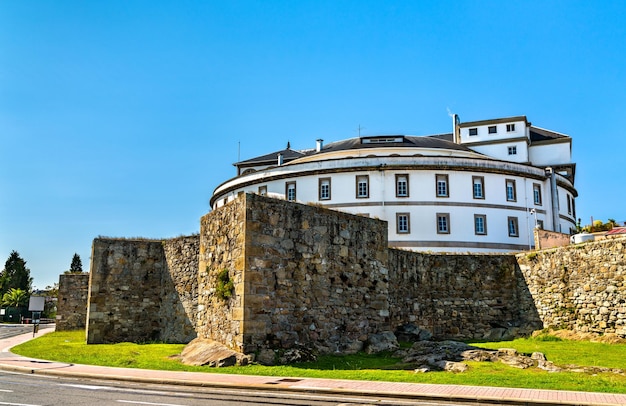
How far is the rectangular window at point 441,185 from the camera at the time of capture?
150ft

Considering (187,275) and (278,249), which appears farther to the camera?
(187,275)

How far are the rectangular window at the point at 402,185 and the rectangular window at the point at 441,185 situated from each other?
242 centimetres

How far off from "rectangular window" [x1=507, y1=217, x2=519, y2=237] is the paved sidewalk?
3451 cm

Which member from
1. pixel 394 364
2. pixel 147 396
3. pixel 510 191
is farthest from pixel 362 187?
pixel 147 396

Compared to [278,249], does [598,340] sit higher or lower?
lower

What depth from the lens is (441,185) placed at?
151 feet

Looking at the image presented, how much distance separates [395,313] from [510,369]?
391 inches

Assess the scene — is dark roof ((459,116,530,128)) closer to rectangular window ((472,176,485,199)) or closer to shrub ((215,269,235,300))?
rectangular window ((472,176,485,199))

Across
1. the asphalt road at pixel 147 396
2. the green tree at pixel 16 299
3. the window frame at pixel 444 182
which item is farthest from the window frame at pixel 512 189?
the green tree at pixel 16 299

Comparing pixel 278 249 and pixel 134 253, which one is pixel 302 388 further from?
pixel 134 253

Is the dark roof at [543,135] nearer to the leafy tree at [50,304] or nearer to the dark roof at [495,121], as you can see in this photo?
the dark roof at [495,121]

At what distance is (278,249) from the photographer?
65.6 ft

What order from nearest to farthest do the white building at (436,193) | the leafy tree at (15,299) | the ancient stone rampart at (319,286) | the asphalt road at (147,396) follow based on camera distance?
1. the asphalt road at (147,396)
2. the ancient stone rampart at (319,286)
3. the white building at (436,193)
4. the leafy tree at (15,299)

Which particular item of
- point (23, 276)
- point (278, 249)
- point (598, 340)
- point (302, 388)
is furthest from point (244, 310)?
point (23, 276)
